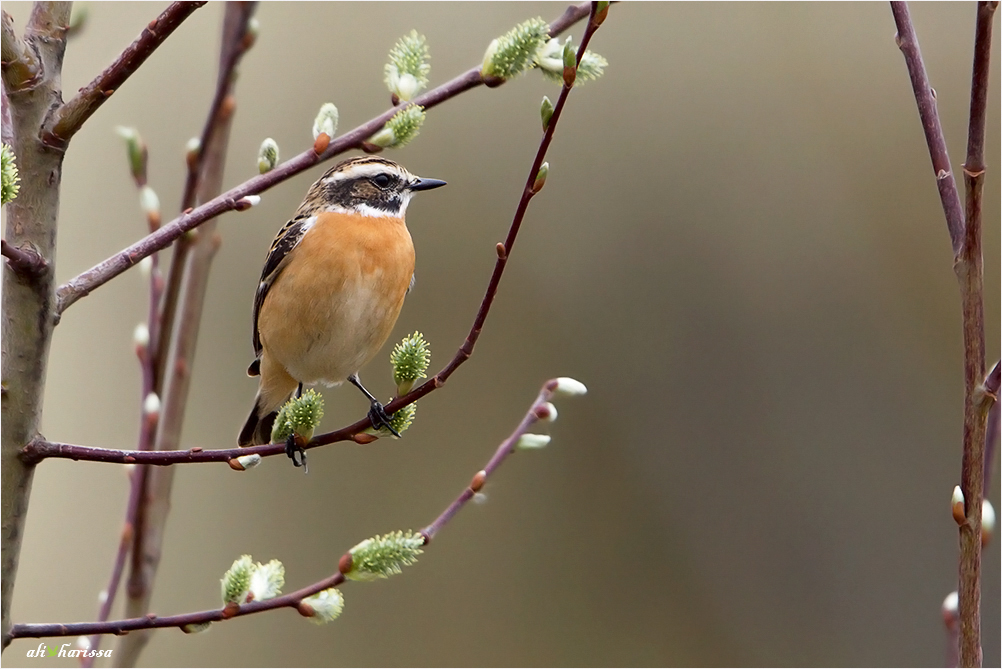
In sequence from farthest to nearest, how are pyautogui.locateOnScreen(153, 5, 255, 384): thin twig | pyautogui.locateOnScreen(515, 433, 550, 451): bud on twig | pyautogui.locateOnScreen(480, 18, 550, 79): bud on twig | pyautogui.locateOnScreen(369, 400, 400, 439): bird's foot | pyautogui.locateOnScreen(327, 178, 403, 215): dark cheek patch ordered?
1. pyautogui.locateOnScreen(327, 178, 403, 215): dark cheek patch
2. pyautogui.locateOnScreen(153, 5, 255, 384): thin twig
3. pyautogui.locateOnScreen(515, 433, 550, 451): bud on twig
4. pyautogui.locateOnScreen(480, 18, 550, 79): bud on twig
5. pyautogui.locateOnScreen(369, 400, 400, 439): bird's foot

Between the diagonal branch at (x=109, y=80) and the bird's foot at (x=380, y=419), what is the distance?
0.87 metres

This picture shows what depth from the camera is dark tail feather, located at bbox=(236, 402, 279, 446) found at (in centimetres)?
381

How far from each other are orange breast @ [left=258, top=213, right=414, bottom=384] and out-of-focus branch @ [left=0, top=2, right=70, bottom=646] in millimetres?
1373

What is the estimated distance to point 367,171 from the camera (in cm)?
395

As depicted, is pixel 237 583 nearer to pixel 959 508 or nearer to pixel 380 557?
pixel 380 557

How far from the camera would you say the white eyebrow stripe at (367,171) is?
3.94 m

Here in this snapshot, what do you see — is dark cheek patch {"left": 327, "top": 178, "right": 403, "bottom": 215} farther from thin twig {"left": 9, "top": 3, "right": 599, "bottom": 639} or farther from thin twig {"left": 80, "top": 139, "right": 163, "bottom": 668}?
thin twig {"left": 9, "top": 3, "right": 599, "bottom": 639}

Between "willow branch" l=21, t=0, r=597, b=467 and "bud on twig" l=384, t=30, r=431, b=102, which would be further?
"bud on twig" l=384, t=30, r=431, b=102

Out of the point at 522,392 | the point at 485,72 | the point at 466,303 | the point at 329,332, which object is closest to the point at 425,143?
the point at 466,303

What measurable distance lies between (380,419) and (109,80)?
0.93 metres

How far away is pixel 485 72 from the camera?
2258mm

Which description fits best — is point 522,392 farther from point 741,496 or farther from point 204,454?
point 204,454

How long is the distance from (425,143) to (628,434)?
2753 mm

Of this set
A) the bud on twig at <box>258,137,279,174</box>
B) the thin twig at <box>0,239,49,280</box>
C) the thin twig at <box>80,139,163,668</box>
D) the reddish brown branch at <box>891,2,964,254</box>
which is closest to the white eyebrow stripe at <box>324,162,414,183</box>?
the thin twig at <box>80,139,163,668</box>
